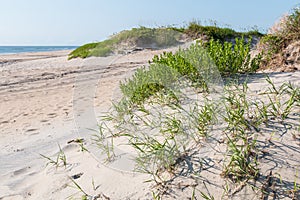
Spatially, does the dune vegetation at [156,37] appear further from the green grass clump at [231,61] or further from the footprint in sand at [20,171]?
the footprint in sand at [20,171]

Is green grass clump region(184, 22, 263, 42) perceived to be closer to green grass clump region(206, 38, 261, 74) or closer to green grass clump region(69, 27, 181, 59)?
green grass clump region(69, 27, 181, 59)

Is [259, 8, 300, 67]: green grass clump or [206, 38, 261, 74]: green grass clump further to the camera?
[259, 8, 300, 67]: green grass clump

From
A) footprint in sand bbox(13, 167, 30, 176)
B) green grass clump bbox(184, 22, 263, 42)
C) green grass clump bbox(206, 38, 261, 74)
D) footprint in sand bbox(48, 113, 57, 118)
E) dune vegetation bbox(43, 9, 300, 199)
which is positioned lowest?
footprint in sand bbox(48, 113, 57, 118)

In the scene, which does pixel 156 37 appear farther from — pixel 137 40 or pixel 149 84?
pixel 149 84

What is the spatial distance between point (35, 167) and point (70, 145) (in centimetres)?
55

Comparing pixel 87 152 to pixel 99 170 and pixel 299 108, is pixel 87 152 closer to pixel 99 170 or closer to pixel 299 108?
pixel 99 170

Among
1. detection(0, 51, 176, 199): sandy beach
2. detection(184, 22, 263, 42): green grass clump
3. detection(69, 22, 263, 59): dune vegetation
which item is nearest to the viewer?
detection(0, 51, 176, 199): sandy beach

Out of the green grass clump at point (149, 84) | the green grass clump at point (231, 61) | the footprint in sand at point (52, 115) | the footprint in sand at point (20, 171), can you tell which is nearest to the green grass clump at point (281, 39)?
the green grass clump at point (231, 61)

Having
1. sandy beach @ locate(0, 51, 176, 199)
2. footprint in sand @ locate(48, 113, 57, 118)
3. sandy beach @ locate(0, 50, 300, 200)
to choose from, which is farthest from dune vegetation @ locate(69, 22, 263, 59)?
footprint in sand @ locate(48, 113, 57, 118)

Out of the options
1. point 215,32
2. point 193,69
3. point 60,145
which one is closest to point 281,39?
point 193,69

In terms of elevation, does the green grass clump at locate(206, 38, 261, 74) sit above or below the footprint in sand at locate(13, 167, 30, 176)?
above

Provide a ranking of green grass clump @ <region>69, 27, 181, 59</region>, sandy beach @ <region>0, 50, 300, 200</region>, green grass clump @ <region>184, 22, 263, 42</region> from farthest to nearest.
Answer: green grass clump @ <region>69, 27, 181, 59</region>, green grass clump @ <region>184, 22, 263, 42</region>, sandy beach @ <region>0, 50, 300, 200</region>

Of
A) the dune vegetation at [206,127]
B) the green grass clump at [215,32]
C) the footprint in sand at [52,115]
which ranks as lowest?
the footprint in sand at [52,115]

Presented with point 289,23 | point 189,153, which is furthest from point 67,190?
point 289,23
